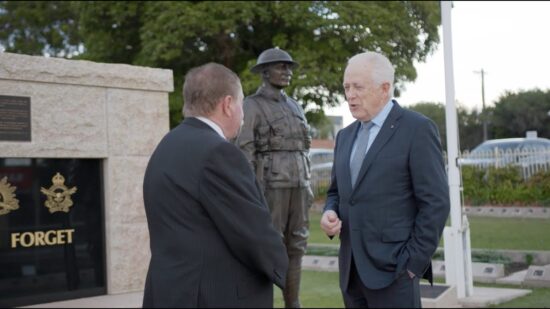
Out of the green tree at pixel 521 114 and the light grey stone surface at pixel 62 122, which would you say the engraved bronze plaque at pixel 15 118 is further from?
the green tree at pixel 521 114

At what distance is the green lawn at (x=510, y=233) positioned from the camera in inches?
224

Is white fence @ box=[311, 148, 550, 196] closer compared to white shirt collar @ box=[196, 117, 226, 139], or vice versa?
white shirt collar @ box=[196, 117, 226, 139]

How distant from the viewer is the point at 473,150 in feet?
29.1

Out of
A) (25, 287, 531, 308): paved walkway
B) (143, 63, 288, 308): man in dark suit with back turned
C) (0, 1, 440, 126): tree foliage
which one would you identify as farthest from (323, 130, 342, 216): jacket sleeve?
(0, 1, 440, 126): tree foliage

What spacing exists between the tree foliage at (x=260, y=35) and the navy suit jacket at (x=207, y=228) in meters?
17.5

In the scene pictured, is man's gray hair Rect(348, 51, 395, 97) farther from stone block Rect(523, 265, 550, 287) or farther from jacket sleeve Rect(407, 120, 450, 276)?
stone block Rect(523, 265, 550, 287)

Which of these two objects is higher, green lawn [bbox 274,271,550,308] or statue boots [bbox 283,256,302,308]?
statue boots [bbox 283,256,302,308]

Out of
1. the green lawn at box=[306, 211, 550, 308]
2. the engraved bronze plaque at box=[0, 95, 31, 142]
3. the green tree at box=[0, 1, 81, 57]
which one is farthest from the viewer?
the green tree at box=[0, 1, 81, 57]

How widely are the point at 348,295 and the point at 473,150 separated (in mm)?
5602

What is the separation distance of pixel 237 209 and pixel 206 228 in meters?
0.17

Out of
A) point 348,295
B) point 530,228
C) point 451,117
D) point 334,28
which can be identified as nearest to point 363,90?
point 348,295

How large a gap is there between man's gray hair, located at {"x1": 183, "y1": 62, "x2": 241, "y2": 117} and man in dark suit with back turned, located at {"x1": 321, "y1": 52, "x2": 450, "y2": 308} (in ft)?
2.49

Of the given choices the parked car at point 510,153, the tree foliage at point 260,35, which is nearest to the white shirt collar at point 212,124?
the parked car at point 510,153

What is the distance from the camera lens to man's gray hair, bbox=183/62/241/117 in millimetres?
3273
